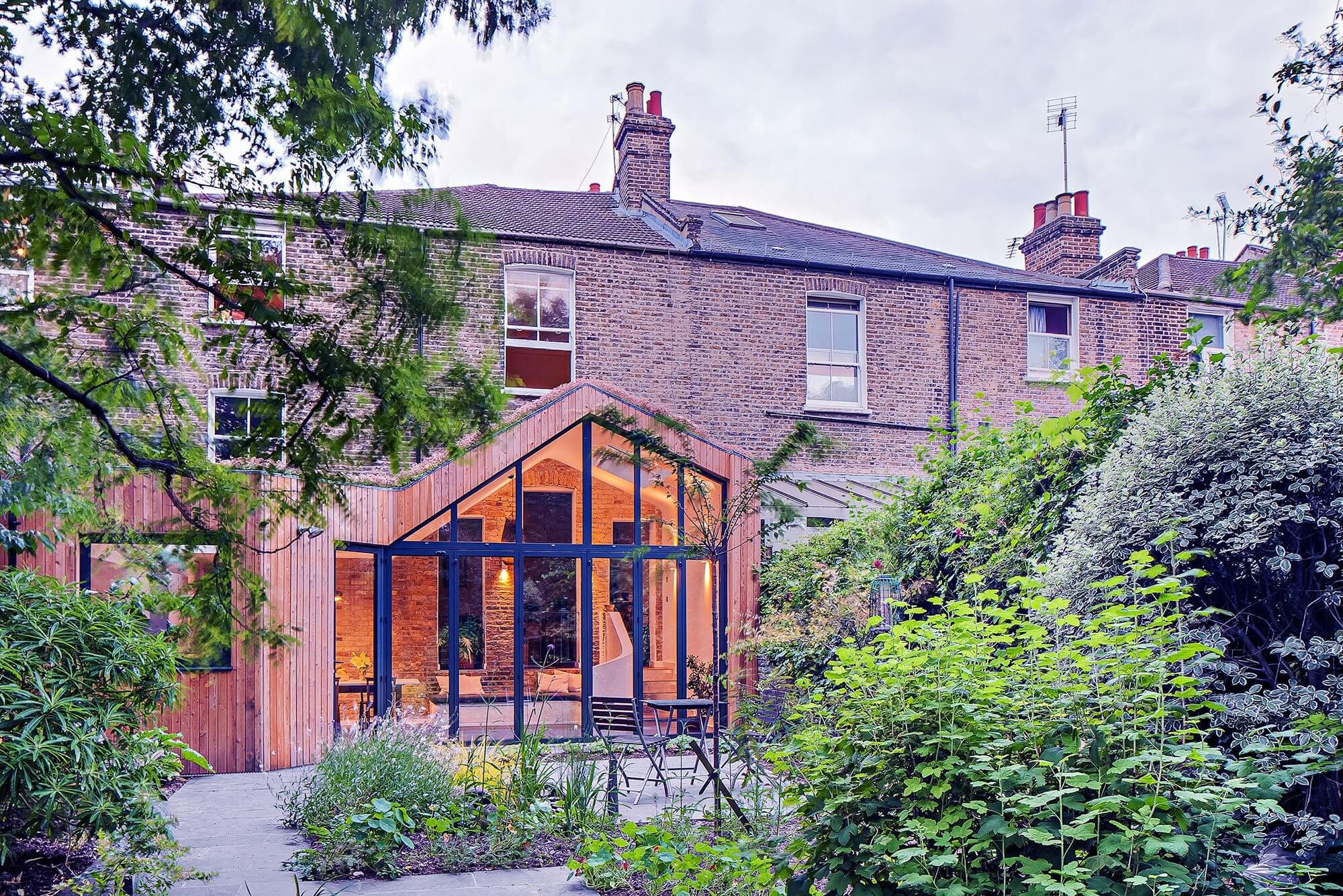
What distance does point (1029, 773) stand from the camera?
3.18 meters

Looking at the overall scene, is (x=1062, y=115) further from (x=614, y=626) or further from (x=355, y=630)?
(x=355, y=630)

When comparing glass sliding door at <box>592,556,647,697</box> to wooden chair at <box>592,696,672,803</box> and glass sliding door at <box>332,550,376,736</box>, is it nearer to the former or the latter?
wooden chair at <box>592,696,672,803</box>

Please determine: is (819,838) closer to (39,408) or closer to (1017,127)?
(39,408)

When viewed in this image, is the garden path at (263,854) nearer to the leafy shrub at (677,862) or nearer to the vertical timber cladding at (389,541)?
the leafy shrub at (677,862)

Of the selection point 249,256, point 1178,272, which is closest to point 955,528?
point 249,256

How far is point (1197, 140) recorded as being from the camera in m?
17.6

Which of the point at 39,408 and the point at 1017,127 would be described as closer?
the point at 39,408

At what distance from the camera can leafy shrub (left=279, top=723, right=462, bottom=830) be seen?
6.39 meters

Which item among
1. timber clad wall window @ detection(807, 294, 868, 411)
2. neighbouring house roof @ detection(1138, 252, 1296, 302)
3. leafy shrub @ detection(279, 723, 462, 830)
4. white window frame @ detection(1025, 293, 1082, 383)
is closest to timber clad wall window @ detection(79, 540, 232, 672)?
leafy shrub @ detection(279, 723, 462, 830)

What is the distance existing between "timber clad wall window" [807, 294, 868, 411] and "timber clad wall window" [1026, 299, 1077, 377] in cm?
300

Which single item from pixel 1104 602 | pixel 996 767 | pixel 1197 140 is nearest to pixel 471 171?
pixel 996 767

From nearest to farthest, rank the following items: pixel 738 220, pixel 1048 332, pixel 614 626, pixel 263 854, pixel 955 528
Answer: pixel 263 854 < pixel 955 528 < pixel 614 626 < pixel 1048 332 < pixel 738 220

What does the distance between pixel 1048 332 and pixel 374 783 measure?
13752mm

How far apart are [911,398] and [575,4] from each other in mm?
12460
